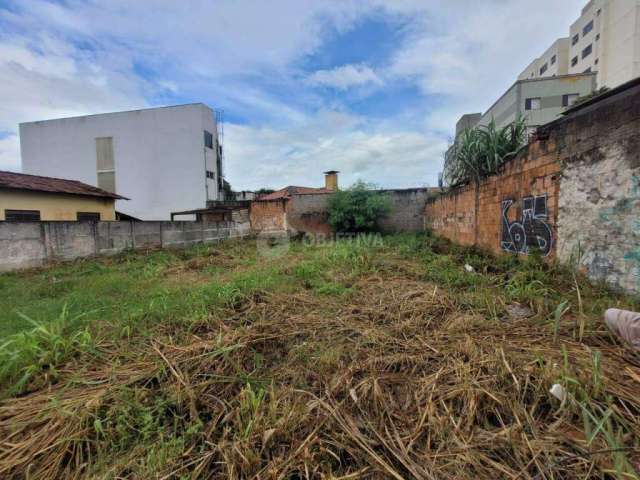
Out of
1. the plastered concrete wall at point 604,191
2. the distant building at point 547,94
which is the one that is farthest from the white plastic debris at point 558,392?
the distant building at point 547,94

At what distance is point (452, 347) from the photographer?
2135 millimetres

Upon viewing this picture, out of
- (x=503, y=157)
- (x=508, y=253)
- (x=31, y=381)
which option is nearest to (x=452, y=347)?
(x=31, y=381)

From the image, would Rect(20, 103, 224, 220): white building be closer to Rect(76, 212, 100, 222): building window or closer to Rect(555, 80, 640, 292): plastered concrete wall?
Rect(76, 212, 100, 222): building window

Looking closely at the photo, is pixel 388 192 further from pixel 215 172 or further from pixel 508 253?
pixel 215 172

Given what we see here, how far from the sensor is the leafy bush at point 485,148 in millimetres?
5453

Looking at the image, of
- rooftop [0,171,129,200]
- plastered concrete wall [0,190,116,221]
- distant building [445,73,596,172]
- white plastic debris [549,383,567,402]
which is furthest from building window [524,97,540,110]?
plastered concrete wall [0,190,116,221]

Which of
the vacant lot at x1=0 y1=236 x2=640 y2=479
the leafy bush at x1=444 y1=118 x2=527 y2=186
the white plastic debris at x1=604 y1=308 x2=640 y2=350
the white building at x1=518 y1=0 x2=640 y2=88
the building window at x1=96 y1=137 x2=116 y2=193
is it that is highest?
the white building at x1=518 y1=0 x2=640 y2=88

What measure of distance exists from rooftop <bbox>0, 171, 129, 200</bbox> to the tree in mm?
10089

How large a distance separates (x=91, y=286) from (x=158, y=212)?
16.7 metres

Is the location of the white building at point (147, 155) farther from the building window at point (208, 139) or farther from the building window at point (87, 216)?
the building window at point (87, 216)

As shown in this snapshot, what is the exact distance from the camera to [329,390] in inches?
66.1

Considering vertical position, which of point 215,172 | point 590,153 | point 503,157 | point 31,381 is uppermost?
point 215,172

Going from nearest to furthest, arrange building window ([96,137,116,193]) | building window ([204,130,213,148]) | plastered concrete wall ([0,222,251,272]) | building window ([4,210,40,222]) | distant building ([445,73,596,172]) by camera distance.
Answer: plastered concrete wall ([0,222,251,272]), building window ([4,210,40,222]), building window ([204,130,213,148]), building window ([96,137,116,193]), distant building ([445,73,596,172])

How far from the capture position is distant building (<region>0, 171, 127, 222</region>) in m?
8.73
